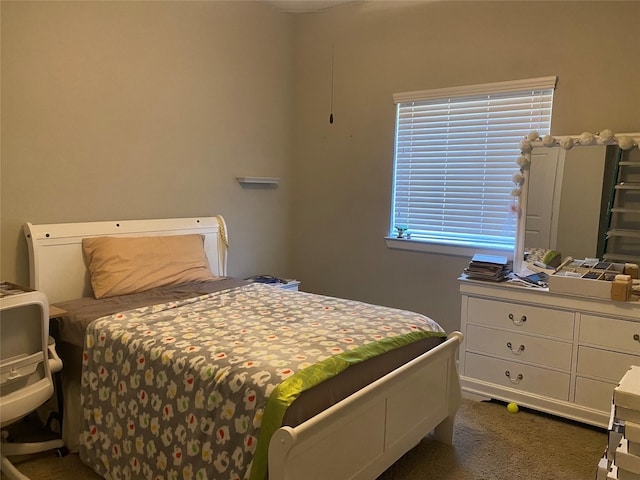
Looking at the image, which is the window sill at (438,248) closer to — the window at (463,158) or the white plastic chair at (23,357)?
the window at (463,158)

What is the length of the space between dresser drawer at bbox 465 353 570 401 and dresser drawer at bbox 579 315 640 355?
10.5 inches

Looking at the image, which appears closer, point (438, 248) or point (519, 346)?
point (519, 346)

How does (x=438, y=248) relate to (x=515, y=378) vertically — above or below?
above

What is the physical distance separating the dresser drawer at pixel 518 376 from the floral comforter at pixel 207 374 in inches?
30.0

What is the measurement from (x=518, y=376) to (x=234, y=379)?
1915 millimetres

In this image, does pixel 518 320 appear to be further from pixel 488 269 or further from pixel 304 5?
pixel 304 5

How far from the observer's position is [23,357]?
1883mm

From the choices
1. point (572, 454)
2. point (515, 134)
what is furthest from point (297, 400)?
point (515, 134)

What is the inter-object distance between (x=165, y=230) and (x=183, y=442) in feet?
5.53

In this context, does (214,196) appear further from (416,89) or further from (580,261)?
(580,261)

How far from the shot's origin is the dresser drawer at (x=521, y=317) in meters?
2.65

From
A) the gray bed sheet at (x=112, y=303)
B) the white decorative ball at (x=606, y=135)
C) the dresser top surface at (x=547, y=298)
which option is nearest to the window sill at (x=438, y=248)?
the dresser top surface at (x=547, y=298)

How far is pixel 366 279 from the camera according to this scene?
3.92 meters

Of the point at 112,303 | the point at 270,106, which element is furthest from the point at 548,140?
the point at 112,303
